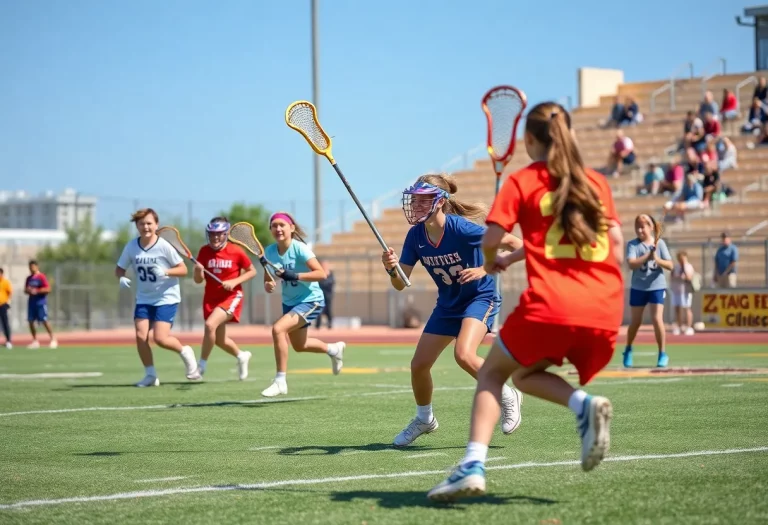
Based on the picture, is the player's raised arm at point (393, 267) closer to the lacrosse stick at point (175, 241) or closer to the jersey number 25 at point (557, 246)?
the jersey number 25 at point (557, 246)

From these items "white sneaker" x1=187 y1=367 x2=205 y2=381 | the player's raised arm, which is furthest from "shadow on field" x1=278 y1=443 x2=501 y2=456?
"white sneaker" x1=187 y1=367 x2=205 y2=381

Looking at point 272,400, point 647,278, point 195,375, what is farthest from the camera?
point 647,278

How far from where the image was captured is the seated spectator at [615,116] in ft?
140

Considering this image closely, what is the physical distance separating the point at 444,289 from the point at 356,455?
1464 millimetres

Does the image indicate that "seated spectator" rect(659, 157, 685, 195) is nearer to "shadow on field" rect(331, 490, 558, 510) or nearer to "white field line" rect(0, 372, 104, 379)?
"white field line" rect(0, 372, 104, 379)

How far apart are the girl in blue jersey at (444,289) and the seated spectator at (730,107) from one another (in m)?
31.7

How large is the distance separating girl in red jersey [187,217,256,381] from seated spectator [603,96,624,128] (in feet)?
94.1

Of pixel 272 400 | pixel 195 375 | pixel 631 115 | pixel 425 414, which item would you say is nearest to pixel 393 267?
pixel 425 414

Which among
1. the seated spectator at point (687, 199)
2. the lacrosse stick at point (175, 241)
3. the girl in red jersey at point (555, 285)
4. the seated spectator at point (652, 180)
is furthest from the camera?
the seated spectator at point (652, 180)

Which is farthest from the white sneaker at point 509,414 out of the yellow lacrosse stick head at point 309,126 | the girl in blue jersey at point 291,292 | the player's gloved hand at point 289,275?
the girl in blue jersey at point 291,292

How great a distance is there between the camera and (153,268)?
613 inches

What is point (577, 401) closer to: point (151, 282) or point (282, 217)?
point (282, 217)

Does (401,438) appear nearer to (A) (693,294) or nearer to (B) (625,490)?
(B) (625,490)

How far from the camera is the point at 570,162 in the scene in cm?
625
